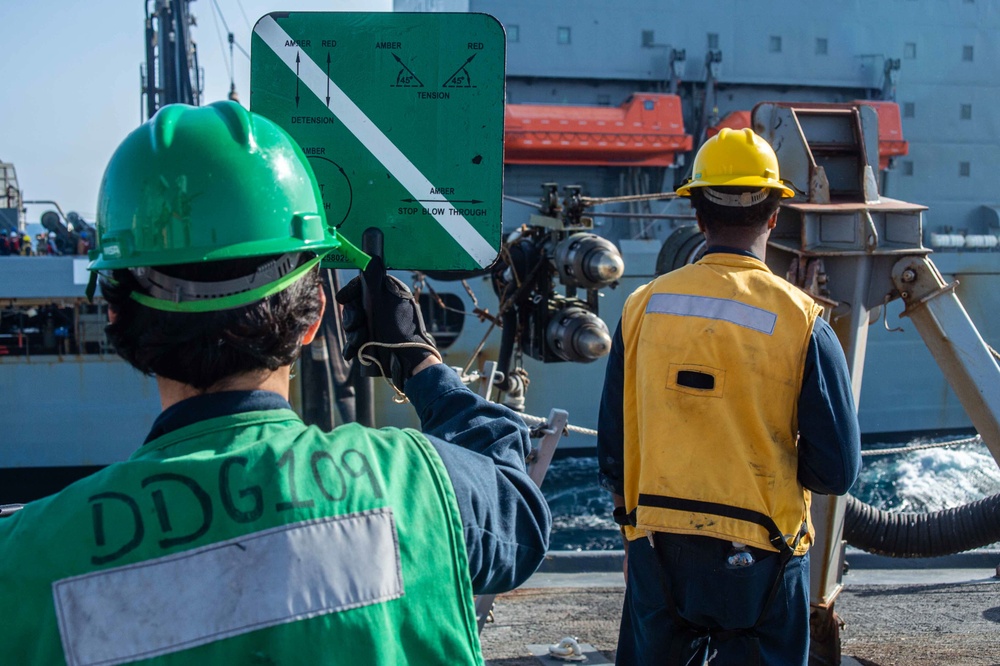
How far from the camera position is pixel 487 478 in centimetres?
125

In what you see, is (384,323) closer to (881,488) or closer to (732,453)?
(732,453)

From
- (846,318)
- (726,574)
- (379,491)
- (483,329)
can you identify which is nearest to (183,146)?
(379,491)

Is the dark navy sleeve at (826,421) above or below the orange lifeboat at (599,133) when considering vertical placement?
below

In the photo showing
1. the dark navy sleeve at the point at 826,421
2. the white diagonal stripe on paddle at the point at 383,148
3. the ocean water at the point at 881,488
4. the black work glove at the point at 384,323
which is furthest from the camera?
the ocean water at the point at 881,488

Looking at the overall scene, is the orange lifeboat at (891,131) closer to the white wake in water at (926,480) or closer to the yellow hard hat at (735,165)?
the white wake in water at (926,480)

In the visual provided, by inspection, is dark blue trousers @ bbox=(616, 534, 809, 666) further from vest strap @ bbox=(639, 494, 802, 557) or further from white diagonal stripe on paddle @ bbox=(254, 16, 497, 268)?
white diagonal stripe on paddle @ bbox=(254, 16, 497, 268)

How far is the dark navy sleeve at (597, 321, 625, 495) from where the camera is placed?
2635 millimetres

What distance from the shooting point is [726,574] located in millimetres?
2312

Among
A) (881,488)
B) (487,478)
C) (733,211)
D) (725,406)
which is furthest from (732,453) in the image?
(881,488)

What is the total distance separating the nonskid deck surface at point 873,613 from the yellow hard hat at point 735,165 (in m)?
2.10

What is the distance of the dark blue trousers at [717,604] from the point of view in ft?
7.62

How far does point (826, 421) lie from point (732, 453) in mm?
252

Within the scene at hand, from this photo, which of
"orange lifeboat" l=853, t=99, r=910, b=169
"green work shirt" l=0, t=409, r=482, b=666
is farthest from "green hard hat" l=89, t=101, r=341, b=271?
"orange lifeboat" l=853, t=99, r=910, b=169

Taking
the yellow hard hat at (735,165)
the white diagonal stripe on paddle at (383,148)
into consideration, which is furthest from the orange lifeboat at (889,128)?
the white diagonal stripe on paddle at (383,148)
